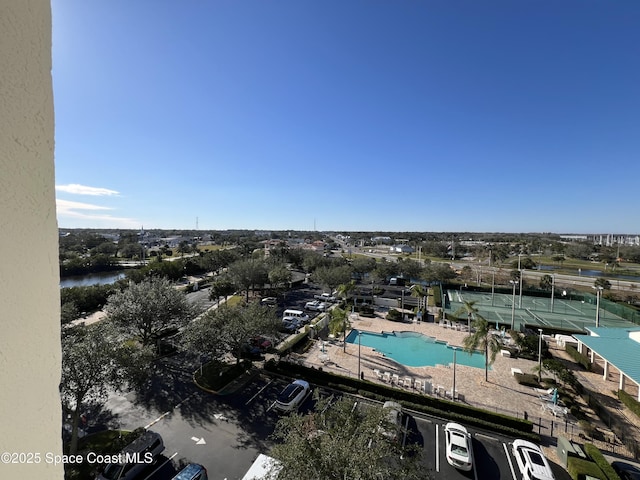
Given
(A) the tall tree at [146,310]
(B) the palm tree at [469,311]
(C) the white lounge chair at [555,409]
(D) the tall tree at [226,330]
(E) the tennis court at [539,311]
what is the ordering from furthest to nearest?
1. (E) the tennis court at [539,311]
2. (B) the palm tree at [469,311]
3. (A) the tall tree at [146,310]
4. (D) the tall tree at [226,330]
5. (C) the white lounge chair at [555,409]

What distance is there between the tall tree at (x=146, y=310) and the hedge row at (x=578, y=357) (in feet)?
85.0

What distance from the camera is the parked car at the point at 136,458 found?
958 centimetres

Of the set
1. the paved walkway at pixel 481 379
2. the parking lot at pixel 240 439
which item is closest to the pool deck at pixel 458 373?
the paved walkway at pixel 481 379

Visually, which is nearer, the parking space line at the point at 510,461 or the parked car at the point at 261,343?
the parking space line at the point at 510,461

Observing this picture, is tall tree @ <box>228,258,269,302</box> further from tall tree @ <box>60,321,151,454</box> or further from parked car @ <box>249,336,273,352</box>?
tall tree @ <box>60,321,151,454</box>

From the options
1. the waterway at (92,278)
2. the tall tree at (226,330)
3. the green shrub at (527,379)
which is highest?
the tall tree at (226,330)

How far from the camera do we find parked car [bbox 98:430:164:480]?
9578 millimetres

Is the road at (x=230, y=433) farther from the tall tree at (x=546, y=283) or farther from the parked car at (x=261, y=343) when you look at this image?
the tall tree at (x=546, y=283)

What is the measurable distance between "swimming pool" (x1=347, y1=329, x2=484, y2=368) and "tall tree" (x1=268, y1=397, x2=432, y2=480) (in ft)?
44.4

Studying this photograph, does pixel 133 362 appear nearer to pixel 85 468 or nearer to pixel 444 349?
pixel 85 468

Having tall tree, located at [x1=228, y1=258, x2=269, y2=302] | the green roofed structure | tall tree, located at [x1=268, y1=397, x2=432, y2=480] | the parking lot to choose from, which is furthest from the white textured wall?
tall tree, located at [x1=228, y1=258, x2=269, y2=302]

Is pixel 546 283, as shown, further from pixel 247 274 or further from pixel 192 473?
pixel 192 473

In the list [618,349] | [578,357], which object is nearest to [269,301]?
[578,357]

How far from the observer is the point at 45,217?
1.18 meters
